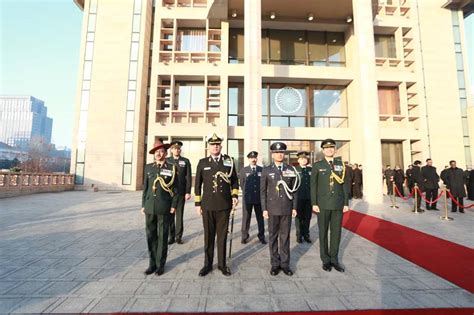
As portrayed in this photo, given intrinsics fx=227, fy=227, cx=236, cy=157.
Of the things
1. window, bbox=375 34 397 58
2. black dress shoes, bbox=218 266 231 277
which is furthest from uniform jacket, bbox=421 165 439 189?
window, bbox=375 34 397 58

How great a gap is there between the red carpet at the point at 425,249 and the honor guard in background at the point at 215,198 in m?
3.46

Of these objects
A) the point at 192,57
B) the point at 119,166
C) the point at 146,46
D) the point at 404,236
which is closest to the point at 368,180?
the point at 404,236

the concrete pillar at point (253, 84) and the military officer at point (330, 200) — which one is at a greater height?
the concrete pillar at point (253, 84)

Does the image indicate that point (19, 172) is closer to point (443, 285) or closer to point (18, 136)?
point (443, 285)

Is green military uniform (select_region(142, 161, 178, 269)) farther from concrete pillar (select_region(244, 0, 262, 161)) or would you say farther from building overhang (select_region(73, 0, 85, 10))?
building overhang (select_region(73, 0, 85, 10))

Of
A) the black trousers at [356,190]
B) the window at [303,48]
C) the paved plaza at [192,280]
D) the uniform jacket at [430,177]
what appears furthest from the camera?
the window at [303,48]

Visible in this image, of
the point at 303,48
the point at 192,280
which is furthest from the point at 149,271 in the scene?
the point at 303,48

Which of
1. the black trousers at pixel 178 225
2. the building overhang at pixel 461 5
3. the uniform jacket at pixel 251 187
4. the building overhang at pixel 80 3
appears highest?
the building overhang at pixel 80 3

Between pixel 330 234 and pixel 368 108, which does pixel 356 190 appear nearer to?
pixel 368 108

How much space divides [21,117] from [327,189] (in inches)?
8295

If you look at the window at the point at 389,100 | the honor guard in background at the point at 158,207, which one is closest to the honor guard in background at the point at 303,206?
the honor guard in background at the point at 158,207

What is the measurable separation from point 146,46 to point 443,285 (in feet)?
73.6

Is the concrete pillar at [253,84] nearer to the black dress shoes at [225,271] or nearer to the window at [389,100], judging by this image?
the black dress shoes at [225,271]

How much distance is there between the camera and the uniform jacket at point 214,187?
→ 3656 millimetres
